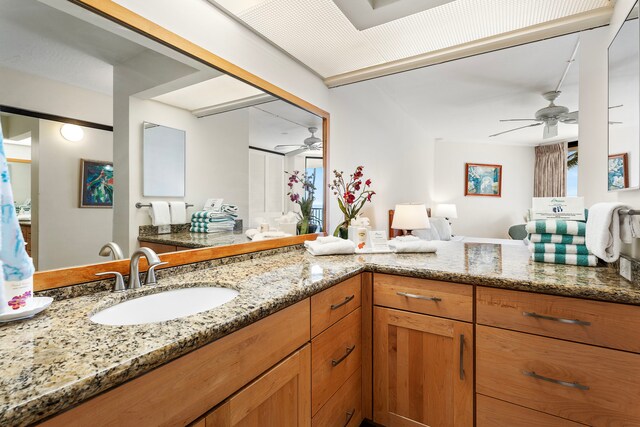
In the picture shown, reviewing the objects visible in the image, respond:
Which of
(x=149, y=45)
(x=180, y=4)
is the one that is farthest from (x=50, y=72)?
(x=180, y=4)

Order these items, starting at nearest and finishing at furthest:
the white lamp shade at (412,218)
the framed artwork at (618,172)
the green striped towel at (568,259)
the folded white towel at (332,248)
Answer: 1. the framed artwork at (618,172)
2. the green striped towel at (568,259)
3. the folded white towel at (332,248)
4. the white lamp shade at (412,218)

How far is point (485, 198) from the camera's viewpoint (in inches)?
233

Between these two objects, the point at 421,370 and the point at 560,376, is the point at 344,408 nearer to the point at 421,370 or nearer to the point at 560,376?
the point at 421,370

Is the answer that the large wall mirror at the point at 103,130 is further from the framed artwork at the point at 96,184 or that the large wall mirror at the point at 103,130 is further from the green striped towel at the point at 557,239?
the green striped towel at the point at 557,239

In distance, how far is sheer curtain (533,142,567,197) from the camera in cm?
565

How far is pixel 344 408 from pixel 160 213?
46.1 inches

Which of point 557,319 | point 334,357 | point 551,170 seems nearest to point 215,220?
point 334,357

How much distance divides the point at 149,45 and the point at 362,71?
140cm

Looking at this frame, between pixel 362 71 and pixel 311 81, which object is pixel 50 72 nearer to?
pixel 311 81

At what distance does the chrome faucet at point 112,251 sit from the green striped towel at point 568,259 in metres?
1.81

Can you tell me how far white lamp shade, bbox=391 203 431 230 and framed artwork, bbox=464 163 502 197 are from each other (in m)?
3.60

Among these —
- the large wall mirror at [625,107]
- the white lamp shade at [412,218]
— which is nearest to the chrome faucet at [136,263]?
the large wall mirror at [625,107]

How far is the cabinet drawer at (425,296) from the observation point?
4.19 feet

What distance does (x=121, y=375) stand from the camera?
1.76 feet
